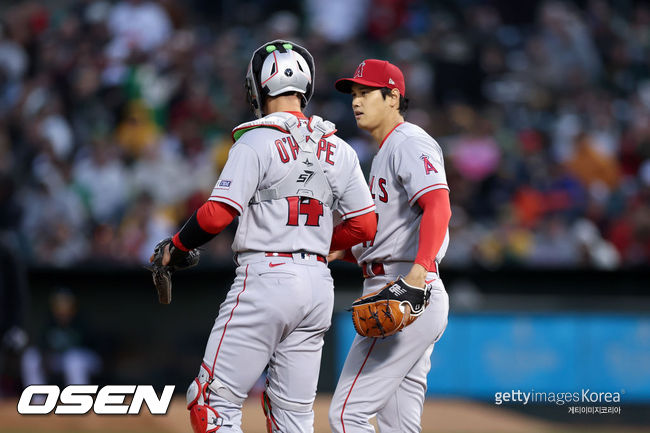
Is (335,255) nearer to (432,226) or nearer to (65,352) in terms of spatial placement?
(432,226)

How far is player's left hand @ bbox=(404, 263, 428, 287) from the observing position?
13.4 feet

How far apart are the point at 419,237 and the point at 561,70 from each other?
354 inches

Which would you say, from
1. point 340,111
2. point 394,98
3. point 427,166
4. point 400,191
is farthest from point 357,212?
point 340,111

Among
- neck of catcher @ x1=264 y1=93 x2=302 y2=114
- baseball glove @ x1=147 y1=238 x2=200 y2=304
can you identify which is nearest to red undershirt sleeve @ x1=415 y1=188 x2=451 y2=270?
neck of catcher @ x1=264 y1=93 x2=302 y2=114

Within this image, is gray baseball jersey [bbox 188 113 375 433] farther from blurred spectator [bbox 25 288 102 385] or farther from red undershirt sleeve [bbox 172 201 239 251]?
blurred spectator [bbox 25 288 102 385]

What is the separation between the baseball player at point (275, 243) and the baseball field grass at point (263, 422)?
3.11 meters

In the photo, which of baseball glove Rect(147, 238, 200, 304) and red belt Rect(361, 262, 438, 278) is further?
red belt Rect(361, 262, 438, 278)

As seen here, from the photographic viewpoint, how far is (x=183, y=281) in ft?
28.8

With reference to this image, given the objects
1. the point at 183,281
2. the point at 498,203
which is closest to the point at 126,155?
the point at 183,281

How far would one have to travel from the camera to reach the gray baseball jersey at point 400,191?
4352 mm

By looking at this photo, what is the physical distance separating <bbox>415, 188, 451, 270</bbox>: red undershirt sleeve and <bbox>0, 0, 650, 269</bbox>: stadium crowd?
469 cm

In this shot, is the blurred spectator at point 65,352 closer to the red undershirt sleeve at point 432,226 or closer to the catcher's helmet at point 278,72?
the catcher's helmet at point 278,72

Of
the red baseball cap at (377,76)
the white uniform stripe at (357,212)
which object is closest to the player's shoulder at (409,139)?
the red baseball cap at (377,76)

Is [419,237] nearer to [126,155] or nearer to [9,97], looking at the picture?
[126,155]
